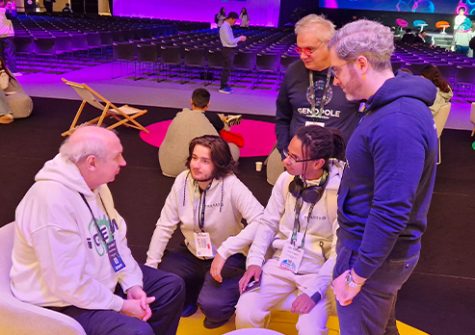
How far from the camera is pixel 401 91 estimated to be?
1.77 m

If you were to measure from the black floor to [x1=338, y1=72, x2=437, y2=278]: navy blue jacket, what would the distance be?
1.66m

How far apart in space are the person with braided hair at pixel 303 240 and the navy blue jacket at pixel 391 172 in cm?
81

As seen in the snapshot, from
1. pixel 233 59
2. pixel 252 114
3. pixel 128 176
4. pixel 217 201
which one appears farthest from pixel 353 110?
pixel 233 59

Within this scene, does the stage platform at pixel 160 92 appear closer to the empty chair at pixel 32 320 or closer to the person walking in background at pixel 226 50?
the person walking in background at pixel 226 50

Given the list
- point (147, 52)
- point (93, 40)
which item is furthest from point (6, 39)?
point (147, 52)

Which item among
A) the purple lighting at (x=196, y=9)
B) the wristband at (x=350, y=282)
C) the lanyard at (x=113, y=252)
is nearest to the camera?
the wristband at (x=350, y=282)

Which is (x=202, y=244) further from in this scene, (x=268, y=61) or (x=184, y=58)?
(x=184, y=58)

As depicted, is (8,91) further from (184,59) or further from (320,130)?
(320,130)

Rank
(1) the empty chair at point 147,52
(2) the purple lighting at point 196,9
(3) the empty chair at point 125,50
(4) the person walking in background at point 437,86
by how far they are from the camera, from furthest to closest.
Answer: (2) the purple lighting at point 196,9 < (3) the empty chair at point 125,50 < (1) the empty chair at point 147,52 < (4) the person walking in background at point 437,86

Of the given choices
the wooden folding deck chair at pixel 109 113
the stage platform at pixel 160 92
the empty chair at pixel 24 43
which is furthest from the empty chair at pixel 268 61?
the empty chair at pixel 24 43

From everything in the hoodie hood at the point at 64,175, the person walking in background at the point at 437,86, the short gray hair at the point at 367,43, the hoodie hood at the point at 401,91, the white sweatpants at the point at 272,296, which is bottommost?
the white sweatpants at the point at 272,296

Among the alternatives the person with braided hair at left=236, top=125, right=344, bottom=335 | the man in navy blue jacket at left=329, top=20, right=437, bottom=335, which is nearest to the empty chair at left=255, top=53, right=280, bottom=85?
the person with braided hair at left=236, top=125, right=344, bottom=335

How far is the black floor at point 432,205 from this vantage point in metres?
3.54

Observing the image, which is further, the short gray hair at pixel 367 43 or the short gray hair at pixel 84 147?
the short gray hair at pixel 84 147
